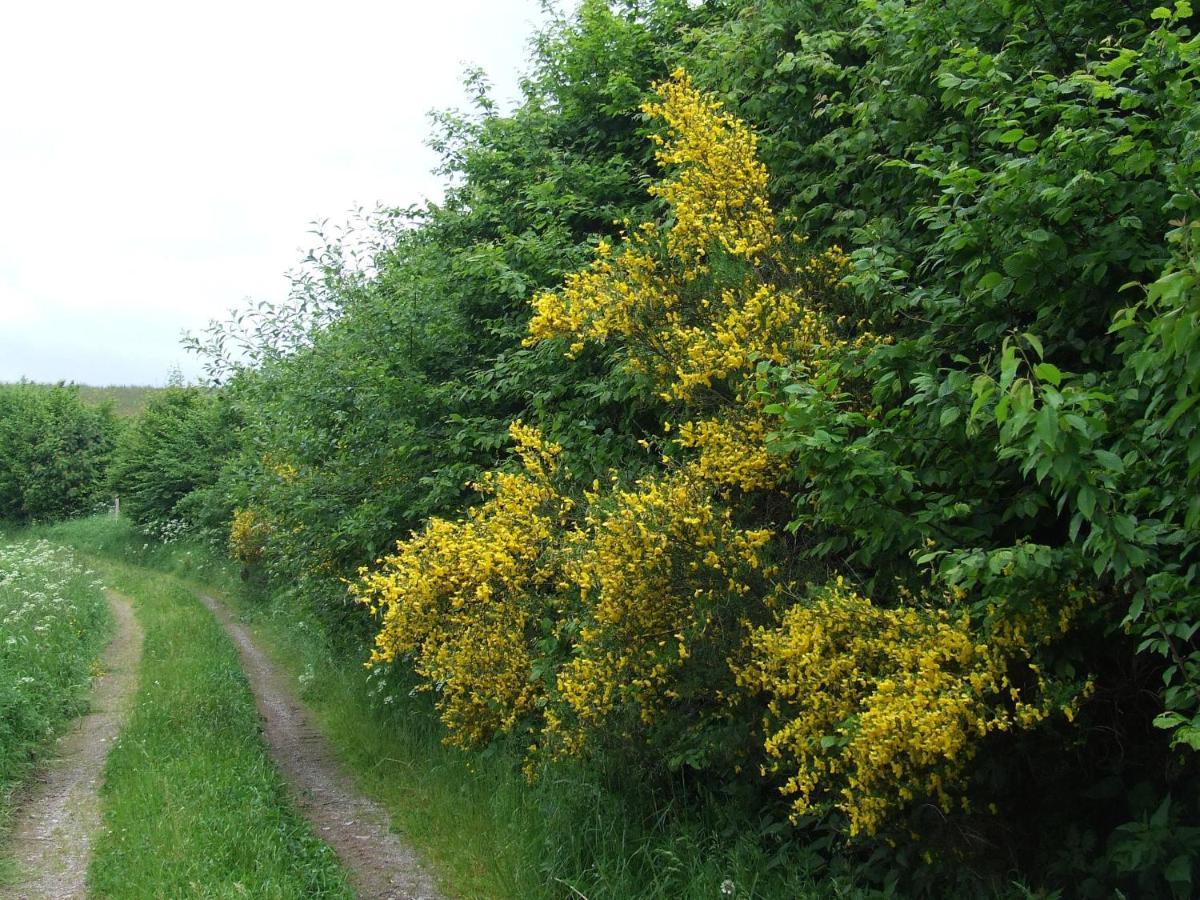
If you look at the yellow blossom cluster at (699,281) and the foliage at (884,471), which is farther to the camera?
the yellow blossom cluster at (699,281)

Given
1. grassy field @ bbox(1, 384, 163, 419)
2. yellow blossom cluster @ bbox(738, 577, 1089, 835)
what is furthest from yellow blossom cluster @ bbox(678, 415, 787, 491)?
grassy field @ bbox(1, 384, 163, 419)

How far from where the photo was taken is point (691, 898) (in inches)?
→ 208

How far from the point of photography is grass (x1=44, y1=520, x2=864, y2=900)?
5375mm

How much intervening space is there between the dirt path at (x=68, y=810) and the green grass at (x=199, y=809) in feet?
0.46

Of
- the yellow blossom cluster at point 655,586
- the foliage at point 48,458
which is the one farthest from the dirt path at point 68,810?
the foliage at point 48,458

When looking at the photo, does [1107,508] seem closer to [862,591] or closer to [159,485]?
[862,591]

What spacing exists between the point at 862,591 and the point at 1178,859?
71.3 inches

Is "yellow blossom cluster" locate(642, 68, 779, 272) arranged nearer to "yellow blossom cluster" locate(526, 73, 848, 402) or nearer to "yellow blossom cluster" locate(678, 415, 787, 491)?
"yellow blossom cluster" locate(526, 73, 848, 402)

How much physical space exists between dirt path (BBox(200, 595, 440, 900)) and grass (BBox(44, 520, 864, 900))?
0.52 ft

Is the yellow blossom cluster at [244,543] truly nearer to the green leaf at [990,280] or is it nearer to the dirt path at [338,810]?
the dirt path at [338,810]

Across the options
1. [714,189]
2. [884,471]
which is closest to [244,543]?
[714,189]

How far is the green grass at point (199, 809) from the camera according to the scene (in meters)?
6.24

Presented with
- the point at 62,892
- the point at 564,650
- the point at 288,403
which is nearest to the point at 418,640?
the point at 564,650

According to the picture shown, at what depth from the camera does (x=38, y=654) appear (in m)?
12.2
